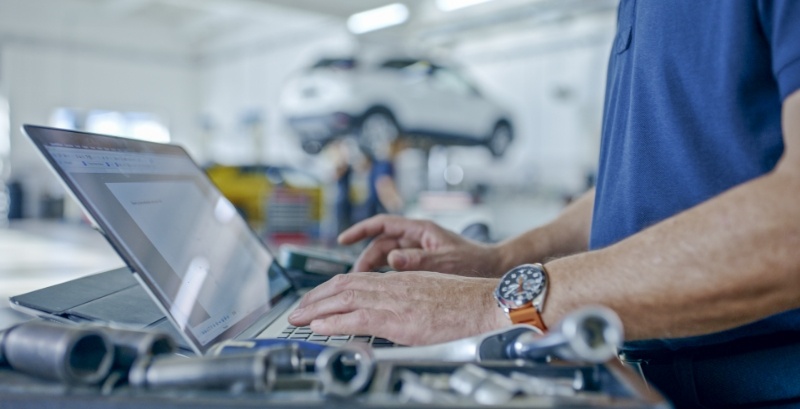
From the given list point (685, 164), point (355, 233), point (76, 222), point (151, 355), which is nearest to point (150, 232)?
point (151, 355)

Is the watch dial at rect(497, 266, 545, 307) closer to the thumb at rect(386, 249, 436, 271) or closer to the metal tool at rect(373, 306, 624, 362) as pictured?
the metal tool at rect(373, 306, 624, 362)

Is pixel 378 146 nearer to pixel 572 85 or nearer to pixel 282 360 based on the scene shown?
pixel 572 85

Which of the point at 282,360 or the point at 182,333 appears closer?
the point at 282,360

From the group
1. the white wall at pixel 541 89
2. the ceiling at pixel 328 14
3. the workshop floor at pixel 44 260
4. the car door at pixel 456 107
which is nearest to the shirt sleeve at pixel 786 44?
the workshop floor at pixel 44 260

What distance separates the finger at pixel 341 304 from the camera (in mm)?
690

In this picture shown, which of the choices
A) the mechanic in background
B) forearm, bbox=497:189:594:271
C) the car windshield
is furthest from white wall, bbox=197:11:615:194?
forearm, bbox=497:189:594:271

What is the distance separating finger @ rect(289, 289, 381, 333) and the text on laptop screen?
109 millimetres

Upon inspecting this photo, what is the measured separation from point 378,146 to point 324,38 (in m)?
6.62

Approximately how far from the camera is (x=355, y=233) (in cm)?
114

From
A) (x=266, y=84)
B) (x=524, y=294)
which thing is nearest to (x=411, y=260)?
(x=524, y=294)

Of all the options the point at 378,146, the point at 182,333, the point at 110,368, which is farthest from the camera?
the point at 378,146

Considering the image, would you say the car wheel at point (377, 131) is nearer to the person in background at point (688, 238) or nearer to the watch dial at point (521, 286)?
the person in background at point (688, 238)

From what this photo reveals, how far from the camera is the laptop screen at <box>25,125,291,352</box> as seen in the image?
0.66 m

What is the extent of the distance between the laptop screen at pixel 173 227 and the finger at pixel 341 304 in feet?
0.35
